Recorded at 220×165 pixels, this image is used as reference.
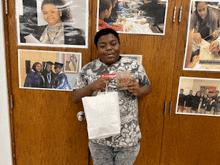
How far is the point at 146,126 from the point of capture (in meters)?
1.53

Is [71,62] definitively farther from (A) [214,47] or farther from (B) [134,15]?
(A) [214,47]

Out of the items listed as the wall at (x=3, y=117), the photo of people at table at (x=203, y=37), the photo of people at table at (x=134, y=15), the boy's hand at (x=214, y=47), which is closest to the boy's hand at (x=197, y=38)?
the photo of people at table at (x=203, y=37)

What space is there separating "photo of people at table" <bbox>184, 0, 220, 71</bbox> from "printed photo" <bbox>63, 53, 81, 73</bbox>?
906 mm

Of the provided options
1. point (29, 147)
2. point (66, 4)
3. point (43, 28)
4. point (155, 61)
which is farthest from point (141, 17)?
point (29, 147)

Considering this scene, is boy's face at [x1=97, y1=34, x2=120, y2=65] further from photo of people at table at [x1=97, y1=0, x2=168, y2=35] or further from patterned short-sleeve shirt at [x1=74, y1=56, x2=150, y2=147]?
photo of people at table at [x1=97, y1=0, x2=168, y2=35]

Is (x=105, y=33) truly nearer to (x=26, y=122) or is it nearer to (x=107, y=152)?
(x=107, y=152)

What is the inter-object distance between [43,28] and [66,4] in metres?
0.27

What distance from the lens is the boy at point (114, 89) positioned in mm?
1135

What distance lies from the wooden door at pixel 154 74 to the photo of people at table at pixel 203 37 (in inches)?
5.3

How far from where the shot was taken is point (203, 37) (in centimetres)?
138

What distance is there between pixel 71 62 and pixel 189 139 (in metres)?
1.25

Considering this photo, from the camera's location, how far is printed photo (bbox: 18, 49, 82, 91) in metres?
1.45

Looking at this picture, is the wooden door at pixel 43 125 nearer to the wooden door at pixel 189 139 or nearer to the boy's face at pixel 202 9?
the wooden door at pixel 189 139

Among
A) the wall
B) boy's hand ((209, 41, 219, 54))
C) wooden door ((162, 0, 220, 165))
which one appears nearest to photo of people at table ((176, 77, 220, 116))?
wooden door ((162, 0, 220, 165))
